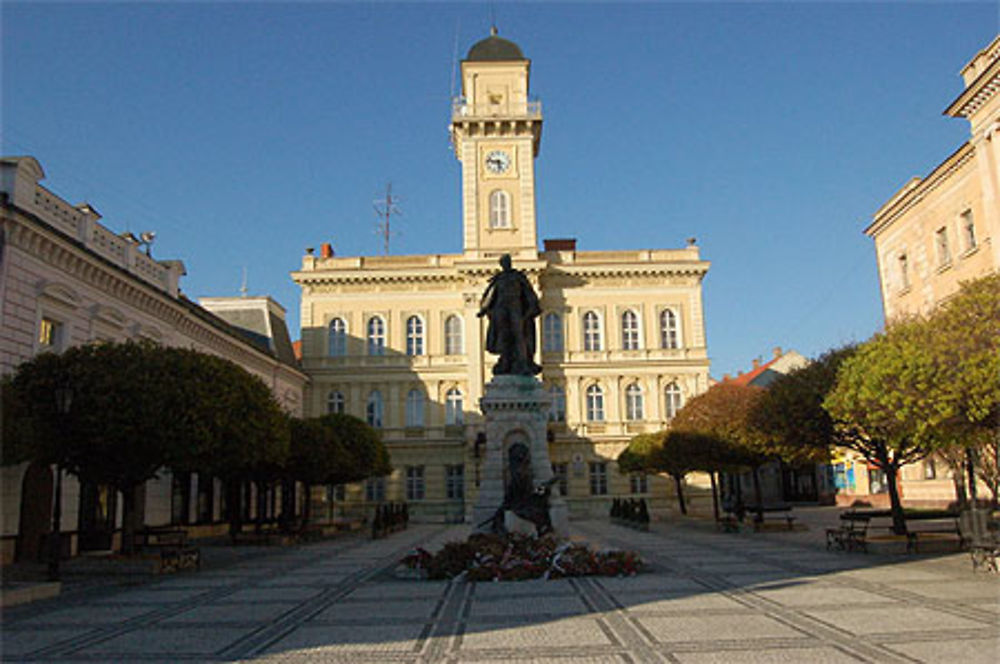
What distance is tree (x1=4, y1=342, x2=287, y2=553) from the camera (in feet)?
56.4

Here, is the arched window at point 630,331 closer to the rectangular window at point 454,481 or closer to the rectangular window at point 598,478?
the rectangular window at point 598,478

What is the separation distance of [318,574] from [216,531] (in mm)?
19178

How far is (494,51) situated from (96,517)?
35.4 meters

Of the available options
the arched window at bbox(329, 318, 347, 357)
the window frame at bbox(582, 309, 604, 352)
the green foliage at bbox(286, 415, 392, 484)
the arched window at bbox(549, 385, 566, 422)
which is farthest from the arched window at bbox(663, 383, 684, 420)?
the arched window at bbox(329, 318, 347, 357)

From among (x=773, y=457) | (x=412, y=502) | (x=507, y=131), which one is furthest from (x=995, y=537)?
(x=507, y=131)

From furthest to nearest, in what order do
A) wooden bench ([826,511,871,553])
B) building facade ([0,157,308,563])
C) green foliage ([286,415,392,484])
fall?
green foliage ([286,415,392,484])
building facade ([0,157,308,563])
wooden bench ([826,511,871,553])

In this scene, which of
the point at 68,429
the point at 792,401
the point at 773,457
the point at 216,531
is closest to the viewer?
the point at 68,429

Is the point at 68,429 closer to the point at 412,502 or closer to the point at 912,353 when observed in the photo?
the point at 912,353

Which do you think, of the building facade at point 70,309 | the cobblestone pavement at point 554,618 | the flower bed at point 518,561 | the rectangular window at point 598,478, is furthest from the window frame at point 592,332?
the flower bed at point 518,561

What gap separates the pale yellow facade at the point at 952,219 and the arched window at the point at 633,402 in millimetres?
14467

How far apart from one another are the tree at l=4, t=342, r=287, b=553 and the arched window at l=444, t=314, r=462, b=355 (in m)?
27.1

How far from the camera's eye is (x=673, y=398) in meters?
45.7

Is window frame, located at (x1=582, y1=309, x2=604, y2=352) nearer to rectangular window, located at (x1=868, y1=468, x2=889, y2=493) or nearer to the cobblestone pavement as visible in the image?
rectangular window, located at (x1=868, y1=468, x2=889, y2=493)

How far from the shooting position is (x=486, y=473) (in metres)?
18.4
